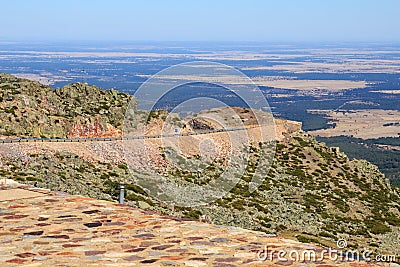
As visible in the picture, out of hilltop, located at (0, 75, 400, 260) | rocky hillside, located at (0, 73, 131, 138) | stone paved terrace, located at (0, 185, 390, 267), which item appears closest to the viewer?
stone paved terrace, located at (0, 185, 390, 267)

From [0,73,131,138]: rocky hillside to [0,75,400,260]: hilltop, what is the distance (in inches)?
2.9

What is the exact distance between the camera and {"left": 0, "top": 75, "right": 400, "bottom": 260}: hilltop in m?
29.1

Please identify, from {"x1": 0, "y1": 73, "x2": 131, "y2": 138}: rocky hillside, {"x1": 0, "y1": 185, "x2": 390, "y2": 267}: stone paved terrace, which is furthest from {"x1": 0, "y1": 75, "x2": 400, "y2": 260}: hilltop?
{"x1": 0, "y1": 185, "x2": 390, "y2": 267}: stone paved terrace

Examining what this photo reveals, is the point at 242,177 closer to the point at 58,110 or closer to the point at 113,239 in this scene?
the point at 58,110

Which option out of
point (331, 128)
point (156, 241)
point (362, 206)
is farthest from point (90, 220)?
point (331, 128)

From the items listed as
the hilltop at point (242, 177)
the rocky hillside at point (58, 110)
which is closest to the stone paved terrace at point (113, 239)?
the hilltop at point (242, 177)

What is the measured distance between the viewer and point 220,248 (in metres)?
10.5

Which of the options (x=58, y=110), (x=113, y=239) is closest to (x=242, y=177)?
(x=58, y=110)

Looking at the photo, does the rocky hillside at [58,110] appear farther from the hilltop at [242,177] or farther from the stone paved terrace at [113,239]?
the stone paved terrace at [113,239]

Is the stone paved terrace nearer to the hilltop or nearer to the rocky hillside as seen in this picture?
the hilltop

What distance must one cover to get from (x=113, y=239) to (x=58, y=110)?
33.6 metres

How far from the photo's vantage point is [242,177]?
38.9 meters

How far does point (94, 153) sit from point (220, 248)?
25510 mm

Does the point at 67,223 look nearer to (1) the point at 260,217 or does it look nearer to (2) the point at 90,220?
(2) the point at 90,220
